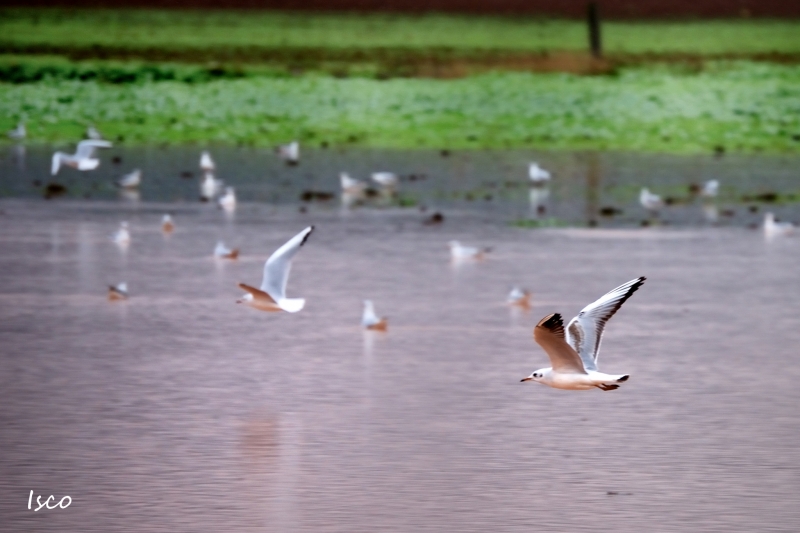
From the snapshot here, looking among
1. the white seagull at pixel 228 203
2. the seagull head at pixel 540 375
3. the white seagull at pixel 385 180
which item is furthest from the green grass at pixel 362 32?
the seagull head at pixel 540 375

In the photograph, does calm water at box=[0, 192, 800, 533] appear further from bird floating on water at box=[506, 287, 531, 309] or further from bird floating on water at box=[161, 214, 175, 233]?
bird floating on water at box=[161, 214, 175, 233]

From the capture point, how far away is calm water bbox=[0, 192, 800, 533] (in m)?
6.70

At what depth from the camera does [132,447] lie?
293 inches

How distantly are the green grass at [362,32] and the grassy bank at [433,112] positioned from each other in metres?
7.99

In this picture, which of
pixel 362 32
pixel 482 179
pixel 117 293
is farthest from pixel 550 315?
pixel 362 32

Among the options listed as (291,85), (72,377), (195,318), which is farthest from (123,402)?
(291,85)

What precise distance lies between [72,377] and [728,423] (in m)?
3.30

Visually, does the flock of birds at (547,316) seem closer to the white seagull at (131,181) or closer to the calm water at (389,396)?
the calm water at (389,396)

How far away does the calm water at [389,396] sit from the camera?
670 cm

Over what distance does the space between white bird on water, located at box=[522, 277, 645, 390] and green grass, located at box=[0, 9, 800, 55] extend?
28.5 meters

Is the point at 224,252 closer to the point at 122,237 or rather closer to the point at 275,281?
the point at 122,237

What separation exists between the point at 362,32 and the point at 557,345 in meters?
35.4

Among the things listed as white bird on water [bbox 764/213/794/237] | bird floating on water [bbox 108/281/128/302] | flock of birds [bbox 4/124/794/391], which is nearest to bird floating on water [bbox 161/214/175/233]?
flock of birds [bbox 4/124/794/391]

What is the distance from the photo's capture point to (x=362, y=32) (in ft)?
138
